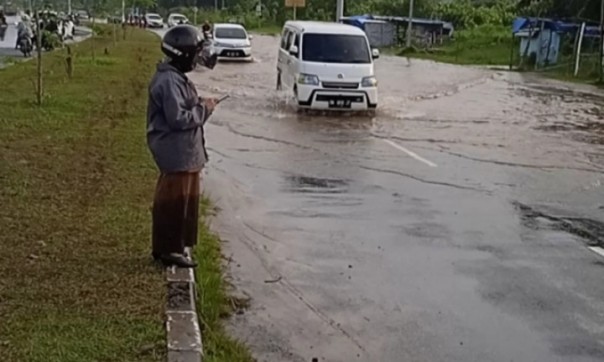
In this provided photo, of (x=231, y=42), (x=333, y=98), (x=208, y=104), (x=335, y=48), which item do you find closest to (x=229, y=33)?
(x=231, y=42)

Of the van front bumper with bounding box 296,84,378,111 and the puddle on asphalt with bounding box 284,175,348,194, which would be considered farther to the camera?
the van front bumper with bounding box 296,84,378,111

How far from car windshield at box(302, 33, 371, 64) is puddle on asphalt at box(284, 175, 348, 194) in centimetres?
855

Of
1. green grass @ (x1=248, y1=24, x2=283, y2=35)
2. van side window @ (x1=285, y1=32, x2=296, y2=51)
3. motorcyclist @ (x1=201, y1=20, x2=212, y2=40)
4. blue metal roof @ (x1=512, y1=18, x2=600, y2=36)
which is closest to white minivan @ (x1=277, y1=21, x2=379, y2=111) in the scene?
van side window @ (x1=285, y1=32, x2=296, y2=51)

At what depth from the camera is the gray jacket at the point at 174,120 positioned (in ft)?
20.5

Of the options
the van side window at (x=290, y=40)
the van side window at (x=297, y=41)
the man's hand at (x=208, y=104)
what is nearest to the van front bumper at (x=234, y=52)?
the van side window at (x=290, y=40)

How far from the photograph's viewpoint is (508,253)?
8258 mm

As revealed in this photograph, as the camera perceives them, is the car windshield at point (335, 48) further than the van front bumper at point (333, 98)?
Yes

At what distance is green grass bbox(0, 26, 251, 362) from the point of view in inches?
203

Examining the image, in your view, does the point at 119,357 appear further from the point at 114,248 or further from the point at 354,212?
the point at 354,212

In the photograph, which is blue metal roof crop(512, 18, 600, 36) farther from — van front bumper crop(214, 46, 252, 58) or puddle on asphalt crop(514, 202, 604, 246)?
puddle on asphalt crop(514, 202, 604, 246)

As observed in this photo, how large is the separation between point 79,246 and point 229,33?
110 ft

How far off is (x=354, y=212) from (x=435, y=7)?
65.7m

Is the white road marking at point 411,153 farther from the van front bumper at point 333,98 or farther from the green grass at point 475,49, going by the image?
the green grass at point 475,49

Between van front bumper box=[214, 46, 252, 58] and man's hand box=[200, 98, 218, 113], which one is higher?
man's hand box=[200, 98, 218, 113]
